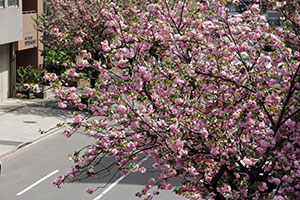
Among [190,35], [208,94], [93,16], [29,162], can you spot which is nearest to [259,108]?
[208,94]

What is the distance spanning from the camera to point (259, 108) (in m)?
10.4

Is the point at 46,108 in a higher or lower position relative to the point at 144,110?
lower

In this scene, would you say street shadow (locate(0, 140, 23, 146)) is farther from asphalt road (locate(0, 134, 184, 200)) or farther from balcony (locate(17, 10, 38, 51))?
balcony (locate(17, 10, 38, 51))

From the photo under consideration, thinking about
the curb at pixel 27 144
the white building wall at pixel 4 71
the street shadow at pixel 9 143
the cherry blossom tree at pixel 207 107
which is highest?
the cherry blossom tree at pixel 207 107

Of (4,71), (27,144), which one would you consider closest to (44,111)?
(4,71)

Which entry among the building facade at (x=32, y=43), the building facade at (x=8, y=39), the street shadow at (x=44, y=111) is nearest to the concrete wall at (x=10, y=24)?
the building facade at (x=8, y=39)

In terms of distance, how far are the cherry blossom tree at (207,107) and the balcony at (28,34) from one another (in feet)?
82.8

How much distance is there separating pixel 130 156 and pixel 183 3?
3.54 m

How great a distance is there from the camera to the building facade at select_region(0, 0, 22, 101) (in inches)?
1266

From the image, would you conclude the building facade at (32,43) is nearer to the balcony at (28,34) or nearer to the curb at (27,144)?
the balcony at (28,34)

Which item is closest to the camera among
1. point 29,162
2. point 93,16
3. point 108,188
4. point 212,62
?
point 212,62

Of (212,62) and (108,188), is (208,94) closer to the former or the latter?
(212,62)

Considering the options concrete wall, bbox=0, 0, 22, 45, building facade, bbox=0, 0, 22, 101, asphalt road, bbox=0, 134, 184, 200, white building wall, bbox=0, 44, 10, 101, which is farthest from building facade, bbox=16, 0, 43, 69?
asphalt road, bbox=0, 134, 184, 200

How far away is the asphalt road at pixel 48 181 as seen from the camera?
62.6 feet
